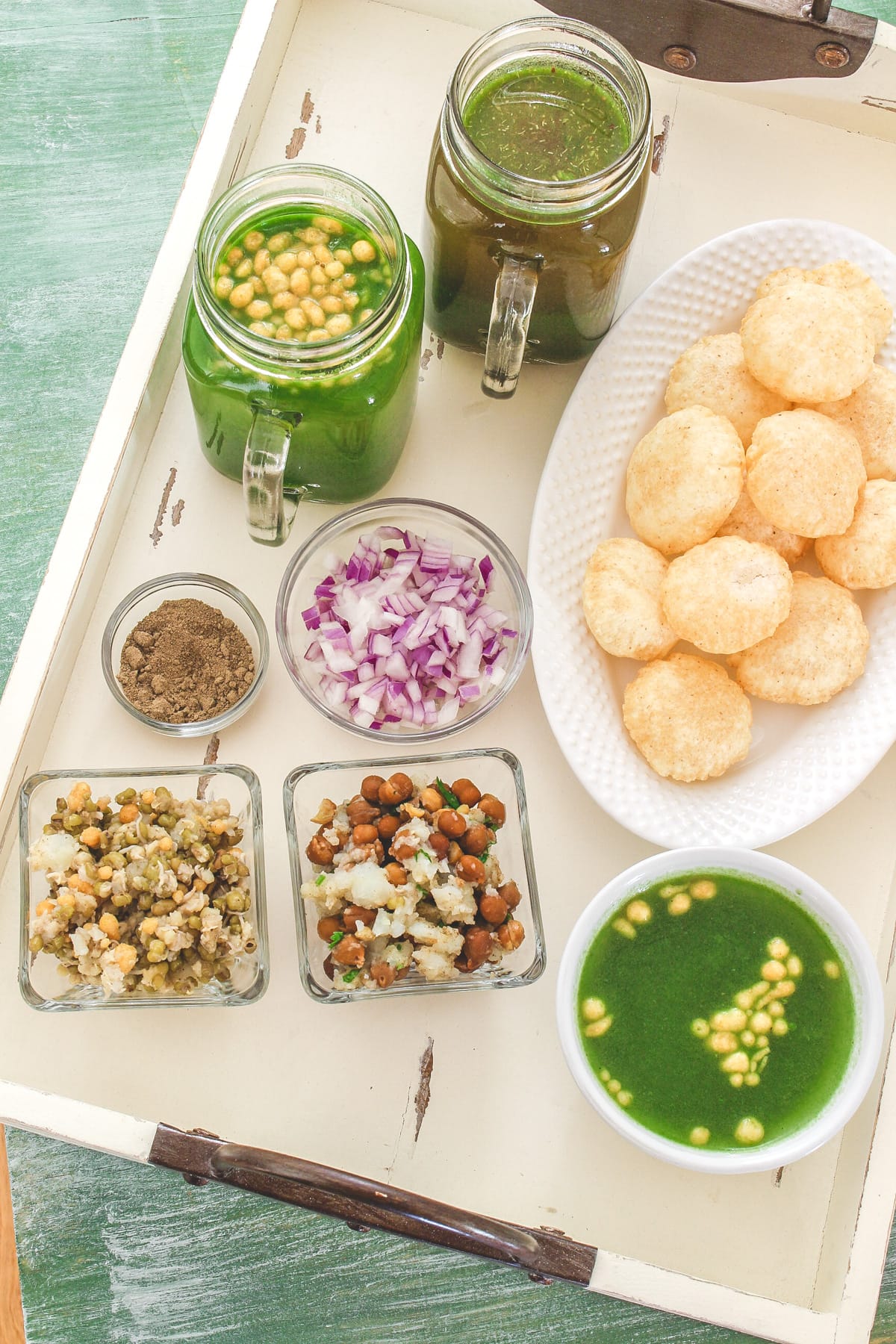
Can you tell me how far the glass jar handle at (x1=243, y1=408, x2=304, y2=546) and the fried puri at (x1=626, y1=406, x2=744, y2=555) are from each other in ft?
1.71

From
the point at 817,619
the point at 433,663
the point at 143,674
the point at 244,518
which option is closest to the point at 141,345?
the point at 244,518

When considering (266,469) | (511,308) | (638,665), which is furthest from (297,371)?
(638,665)

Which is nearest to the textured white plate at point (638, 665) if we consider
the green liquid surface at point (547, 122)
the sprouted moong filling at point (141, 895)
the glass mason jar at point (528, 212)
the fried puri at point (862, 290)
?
the fried puri at point (862, 290)

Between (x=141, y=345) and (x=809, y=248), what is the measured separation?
1.01 meters

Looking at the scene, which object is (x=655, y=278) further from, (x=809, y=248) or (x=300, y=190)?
(x=300, y=190)

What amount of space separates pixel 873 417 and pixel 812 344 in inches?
6.2

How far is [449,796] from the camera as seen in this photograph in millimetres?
1611

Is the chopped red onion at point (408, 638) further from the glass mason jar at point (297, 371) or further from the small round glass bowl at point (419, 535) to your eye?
the glass mason jar at point (297, 371)

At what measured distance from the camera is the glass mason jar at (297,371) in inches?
59.0

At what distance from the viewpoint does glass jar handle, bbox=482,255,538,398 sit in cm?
152

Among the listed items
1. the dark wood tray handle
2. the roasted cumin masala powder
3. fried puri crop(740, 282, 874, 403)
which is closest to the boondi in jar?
the roasted cumin masala powder

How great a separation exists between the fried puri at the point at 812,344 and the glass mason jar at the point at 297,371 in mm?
495

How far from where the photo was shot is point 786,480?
1.61 m

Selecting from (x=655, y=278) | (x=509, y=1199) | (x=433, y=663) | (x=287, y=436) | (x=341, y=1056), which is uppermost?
(x=655, y=278)
